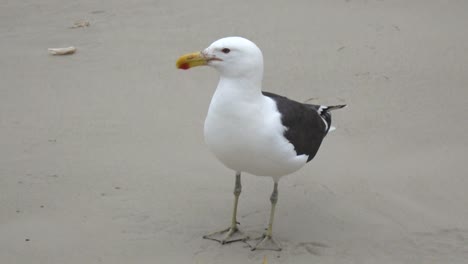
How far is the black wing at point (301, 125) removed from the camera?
4.47 metres

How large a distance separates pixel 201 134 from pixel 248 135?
1851 millimetres

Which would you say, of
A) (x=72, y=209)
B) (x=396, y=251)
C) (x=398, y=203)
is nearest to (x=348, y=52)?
(x=398, y=203)

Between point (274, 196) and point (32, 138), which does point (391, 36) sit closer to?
point (274, 196)

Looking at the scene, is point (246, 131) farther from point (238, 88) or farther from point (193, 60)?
point (193, 60)

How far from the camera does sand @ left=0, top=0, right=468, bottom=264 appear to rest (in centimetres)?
468

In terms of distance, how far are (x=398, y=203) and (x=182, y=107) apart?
84.9 inches

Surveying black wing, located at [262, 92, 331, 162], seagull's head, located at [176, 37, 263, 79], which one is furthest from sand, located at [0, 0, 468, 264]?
seagull's head, located at [176, 37, 263, 79]

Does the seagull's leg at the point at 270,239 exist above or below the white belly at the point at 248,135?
below

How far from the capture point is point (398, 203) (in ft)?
17.0

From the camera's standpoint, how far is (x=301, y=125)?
4.66m

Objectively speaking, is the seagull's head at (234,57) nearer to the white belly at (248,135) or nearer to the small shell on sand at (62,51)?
the white belly at (248,135)

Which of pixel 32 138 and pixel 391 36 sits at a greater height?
pixel 391 36

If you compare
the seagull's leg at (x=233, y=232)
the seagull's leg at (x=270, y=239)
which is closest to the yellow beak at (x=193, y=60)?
the seagull's leg at (x=233, y=232)

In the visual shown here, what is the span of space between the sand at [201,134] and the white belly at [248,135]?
0.66 meters
